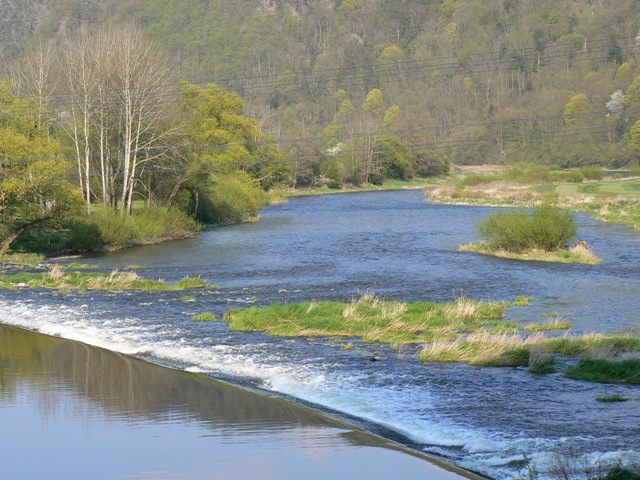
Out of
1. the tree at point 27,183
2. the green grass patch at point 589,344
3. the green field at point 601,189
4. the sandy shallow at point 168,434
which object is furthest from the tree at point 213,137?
the sandy shallow at point 168,434

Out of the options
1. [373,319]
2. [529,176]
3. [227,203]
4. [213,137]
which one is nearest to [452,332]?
[373,319]

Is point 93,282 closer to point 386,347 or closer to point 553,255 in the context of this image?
point 386,347

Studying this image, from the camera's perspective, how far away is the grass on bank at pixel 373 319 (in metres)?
26.0

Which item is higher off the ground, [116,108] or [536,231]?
[116,108]

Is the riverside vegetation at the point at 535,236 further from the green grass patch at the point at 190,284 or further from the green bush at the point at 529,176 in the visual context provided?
the green bush at the point at 529,176

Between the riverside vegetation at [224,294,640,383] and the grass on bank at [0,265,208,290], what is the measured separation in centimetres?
787

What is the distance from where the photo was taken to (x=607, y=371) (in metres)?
20.3

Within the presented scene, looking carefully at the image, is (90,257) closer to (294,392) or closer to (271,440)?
(294,392)

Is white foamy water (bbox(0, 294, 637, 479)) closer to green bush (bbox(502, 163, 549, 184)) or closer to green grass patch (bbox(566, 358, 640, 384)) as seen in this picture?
green grass patch (bbox(566, 358, 640, 384))

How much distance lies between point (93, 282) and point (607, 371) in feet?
74.0

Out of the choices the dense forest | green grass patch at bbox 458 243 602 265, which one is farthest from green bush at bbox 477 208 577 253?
the dense forest

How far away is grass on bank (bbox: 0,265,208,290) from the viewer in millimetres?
36344

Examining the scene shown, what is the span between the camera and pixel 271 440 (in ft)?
53.3

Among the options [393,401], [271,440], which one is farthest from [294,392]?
[271,440]
